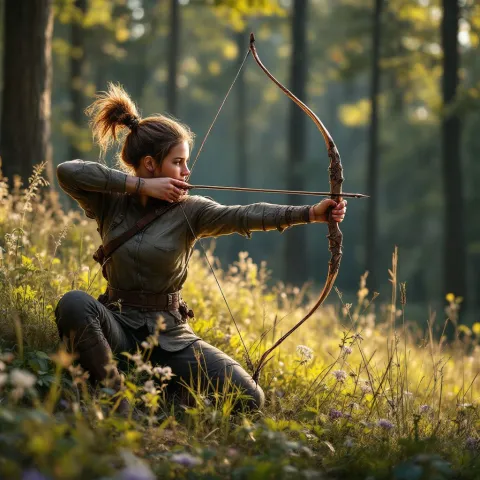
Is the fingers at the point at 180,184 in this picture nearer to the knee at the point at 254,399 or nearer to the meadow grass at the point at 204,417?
the meadow grass at the point at 204,417

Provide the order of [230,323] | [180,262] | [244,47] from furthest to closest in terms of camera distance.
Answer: [244,47], [230,323], [180,262]

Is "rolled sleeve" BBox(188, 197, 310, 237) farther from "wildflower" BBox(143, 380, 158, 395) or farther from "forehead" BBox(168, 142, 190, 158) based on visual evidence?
"wildflower" BBox(143, 380, 158, 395)

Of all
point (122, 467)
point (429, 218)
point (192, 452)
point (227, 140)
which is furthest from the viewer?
point (227, 140)

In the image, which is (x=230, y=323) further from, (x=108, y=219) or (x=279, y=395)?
(x=108, y=219)

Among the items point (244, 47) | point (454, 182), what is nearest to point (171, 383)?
point (454, 182)

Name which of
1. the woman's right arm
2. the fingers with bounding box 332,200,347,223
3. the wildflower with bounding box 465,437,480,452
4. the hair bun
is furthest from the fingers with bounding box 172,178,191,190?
the wildflower with bounding box 465,437,480,452

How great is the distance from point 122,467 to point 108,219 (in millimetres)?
1846

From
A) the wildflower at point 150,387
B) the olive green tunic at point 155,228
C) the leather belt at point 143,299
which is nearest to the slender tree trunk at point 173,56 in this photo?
the olive green tunic at point 155,228

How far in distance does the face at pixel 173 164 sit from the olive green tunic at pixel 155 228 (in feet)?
0.52

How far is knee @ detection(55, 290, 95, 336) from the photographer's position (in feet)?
12.1

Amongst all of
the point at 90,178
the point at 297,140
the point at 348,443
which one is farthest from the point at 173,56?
the point at 348,443

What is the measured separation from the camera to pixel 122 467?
267 cm

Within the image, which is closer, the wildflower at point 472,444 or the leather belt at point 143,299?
the wildflower at point 472,444

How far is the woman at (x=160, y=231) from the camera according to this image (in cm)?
397
